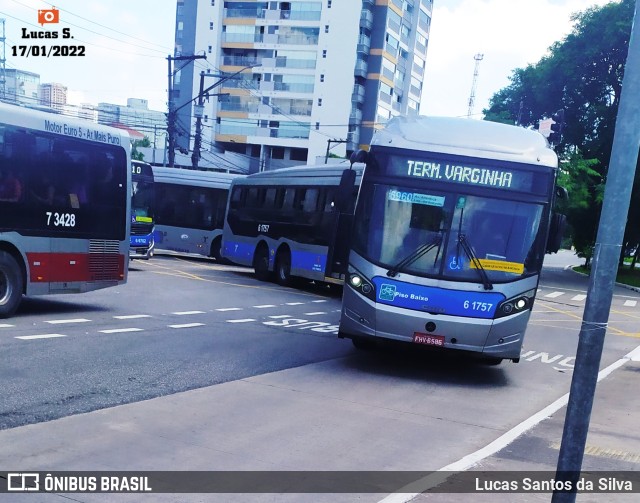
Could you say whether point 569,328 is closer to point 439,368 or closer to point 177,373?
point 439,368

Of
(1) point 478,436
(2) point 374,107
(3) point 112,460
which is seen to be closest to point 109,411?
(3) point 112,460

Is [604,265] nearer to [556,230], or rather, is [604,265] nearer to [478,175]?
[478,175]

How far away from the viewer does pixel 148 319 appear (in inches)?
547

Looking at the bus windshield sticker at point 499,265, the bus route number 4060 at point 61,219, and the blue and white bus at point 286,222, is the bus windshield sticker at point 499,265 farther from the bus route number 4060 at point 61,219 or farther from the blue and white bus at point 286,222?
the blue and white bus at point 286,222

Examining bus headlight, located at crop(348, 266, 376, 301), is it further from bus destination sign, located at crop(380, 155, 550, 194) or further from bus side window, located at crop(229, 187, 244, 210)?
bus side window, located at crop(229, 187, 244, 210)

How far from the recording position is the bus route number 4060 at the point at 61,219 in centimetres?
1320

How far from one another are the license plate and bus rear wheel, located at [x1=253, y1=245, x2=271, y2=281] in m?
14.6

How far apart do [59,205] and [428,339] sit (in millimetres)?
7028

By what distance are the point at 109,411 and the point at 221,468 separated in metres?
1.92

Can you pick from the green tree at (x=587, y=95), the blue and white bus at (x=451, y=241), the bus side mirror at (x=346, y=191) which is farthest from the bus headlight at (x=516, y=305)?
the green tree at (x=587, y=95)

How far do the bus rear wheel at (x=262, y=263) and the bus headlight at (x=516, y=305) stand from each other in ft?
48.6

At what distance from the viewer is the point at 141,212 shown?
25.4 m

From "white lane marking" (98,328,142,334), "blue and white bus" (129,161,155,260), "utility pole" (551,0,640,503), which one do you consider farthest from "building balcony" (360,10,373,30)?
"utility pole" (551,0,640,503)

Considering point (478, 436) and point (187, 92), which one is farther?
point (187, 92)
